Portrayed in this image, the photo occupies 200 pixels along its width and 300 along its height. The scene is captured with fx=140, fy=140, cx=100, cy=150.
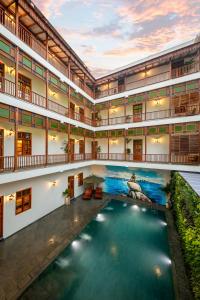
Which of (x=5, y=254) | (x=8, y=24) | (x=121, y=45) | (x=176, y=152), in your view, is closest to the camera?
(x=5, y=254)

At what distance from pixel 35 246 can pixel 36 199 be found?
3.58m

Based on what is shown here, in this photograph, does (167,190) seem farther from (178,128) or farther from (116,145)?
(116,145)

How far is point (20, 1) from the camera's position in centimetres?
802

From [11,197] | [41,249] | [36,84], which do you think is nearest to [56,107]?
[36,84]

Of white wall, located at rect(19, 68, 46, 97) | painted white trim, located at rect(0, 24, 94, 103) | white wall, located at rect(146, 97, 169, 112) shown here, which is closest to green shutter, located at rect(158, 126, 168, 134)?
white wall, located at rect(146, 97, 169, 112)

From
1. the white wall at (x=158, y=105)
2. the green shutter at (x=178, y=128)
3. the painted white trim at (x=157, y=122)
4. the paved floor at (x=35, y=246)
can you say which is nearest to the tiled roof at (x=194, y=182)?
the green shutter at (x=178, y=128)

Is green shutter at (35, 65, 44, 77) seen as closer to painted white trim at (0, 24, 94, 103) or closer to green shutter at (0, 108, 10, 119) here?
painted white trim at (0, 24, 94, 103)

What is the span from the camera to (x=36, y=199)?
35.3 feet

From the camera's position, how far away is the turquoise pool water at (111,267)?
5.41m

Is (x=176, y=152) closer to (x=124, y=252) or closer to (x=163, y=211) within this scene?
(x=163, y=211)

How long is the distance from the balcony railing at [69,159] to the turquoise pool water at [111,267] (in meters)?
5.58

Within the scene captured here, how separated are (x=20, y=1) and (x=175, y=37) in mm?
15201

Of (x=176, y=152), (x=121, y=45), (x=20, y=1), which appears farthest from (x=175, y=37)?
(x=20, y=1)

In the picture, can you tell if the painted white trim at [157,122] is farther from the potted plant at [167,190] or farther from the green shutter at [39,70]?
the green shutter at [39,70]
